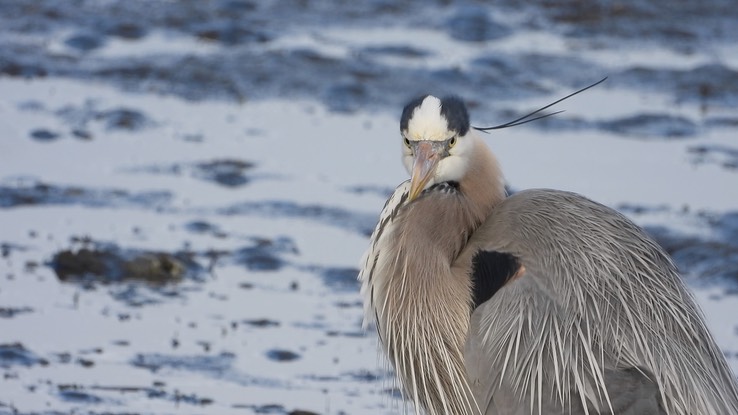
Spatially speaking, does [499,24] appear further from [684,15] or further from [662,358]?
[662,358]

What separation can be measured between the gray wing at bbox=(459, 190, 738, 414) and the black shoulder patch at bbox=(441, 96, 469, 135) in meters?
0.36

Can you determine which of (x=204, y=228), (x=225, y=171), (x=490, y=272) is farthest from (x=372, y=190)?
(x=490, y=272)

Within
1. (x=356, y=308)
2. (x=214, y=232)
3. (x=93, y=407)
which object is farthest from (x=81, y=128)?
(x=93, y=407)

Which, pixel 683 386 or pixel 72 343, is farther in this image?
pixel 72 343

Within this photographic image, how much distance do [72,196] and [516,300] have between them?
4833 millimetres

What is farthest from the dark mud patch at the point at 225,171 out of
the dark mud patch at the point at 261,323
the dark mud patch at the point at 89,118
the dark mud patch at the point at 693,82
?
the dark mud patch at the point at 693,82

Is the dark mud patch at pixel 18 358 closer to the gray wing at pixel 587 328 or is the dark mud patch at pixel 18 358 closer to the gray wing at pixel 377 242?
the gray wing at pixel 377 242

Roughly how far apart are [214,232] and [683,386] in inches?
175

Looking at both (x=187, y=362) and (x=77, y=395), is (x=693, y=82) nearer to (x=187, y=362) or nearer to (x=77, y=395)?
(x=187, y=362)

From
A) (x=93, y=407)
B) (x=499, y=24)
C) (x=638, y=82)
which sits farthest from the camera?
(x=499, y=24)

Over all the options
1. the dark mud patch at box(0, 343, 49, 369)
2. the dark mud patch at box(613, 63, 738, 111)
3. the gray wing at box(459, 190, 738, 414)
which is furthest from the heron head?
the dark mud patch at box(613, 63, 738, 111)

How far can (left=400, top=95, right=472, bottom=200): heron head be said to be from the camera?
5.54m

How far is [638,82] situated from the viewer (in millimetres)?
12438

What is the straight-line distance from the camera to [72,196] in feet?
31.1
